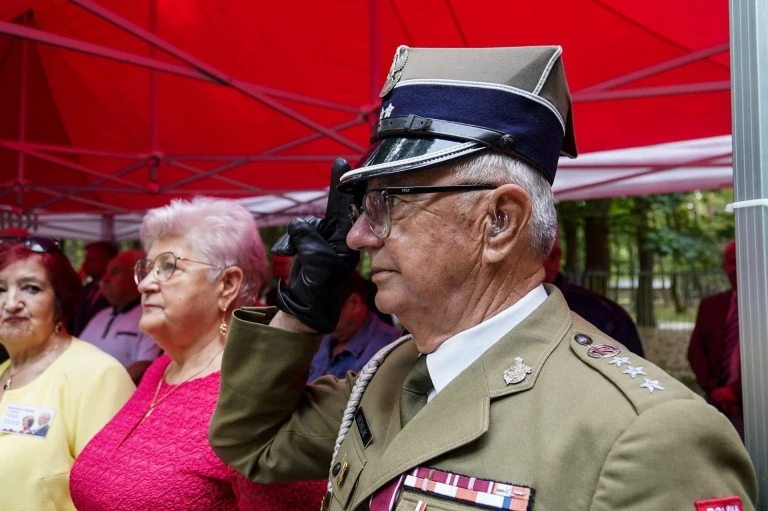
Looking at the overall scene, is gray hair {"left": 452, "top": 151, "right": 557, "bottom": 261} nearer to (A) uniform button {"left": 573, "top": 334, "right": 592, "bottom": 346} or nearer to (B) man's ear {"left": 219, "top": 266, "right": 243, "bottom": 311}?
(A) uniform button {"left": 573, "top": 334, "right": 592, "bottom": 346}

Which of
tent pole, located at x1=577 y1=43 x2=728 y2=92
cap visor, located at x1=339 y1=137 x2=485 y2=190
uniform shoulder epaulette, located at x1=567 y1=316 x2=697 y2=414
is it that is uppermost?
tent pole, located at x1=577 y1=43 x2=728 y2=92

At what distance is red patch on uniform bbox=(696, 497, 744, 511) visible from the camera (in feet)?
3.39

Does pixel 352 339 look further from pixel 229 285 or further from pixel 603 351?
pixel 603 351

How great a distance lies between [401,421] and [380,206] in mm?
427

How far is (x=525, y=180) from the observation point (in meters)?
1.37

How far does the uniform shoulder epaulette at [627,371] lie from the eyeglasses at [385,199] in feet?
1.09

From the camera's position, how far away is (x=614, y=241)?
16.7m

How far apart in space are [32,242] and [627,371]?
279 centimetres

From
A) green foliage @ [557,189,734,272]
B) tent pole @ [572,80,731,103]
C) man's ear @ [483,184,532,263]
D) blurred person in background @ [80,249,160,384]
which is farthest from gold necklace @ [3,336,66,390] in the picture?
green foliage @ [557,189,734,272]

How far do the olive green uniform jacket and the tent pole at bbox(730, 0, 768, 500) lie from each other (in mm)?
192

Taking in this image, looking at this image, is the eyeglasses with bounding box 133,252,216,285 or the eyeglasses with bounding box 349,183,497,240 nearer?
the eyeglasses with bounding box 349,183,497,240

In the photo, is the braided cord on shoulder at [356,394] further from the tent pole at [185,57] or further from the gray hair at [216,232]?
the tent pole at [185,57]

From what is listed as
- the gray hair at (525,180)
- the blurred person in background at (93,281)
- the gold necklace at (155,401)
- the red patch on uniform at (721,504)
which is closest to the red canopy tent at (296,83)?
the blurred person in background at (93,281)

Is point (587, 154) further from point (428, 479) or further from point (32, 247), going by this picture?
point (428, 479)
